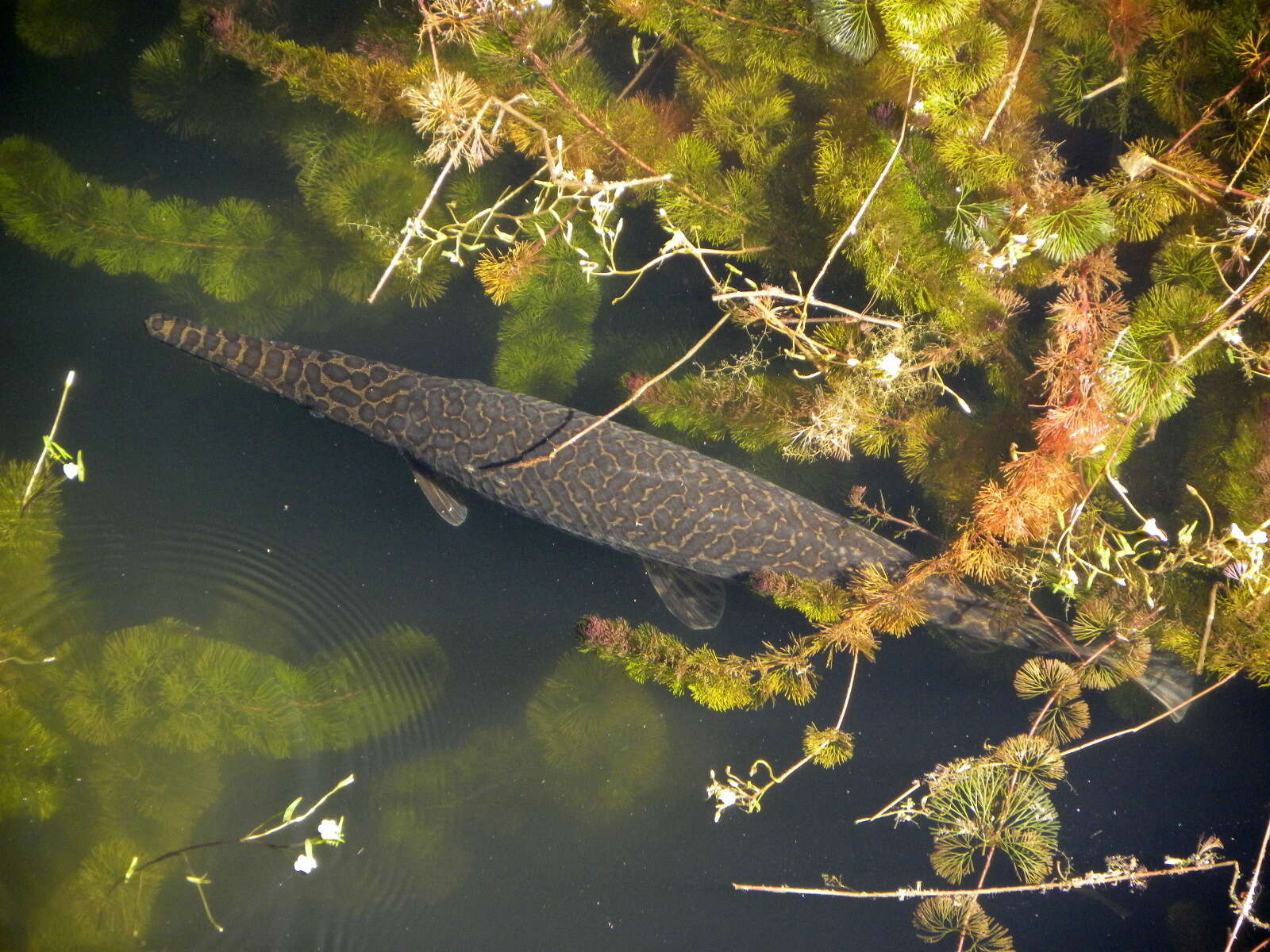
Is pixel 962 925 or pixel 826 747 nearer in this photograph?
pixel 826 747

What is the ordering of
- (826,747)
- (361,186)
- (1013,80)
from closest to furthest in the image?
(1013,80) < (826,747) < (361,186)

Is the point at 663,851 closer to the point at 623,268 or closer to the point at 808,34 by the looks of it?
the point at 623,268

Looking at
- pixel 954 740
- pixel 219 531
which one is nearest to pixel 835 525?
pixel 954 740

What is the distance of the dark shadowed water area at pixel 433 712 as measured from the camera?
6.17 metres

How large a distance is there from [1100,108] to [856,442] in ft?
9.19

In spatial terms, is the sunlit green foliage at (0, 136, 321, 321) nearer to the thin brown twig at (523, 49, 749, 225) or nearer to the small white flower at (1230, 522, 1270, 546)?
the thin brown twig at (523, 49, 749, 225)

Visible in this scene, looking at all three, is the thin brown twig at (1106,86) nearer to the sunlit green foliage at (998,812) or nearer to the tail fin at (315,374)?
the sunlit green foliage at (998,812)

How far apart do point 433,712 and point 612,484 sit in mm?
2749

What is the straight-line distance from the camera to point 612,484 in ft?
18.3

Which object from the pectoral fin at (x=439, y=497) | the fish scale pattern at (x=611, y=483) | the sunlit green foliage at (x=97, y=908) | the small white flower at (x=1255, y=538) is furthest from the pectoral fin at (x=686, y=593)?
the sunlit green foliage at (x=97, y=908)

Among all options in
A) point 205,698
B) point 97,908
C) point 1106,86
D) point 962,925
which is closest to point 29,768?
point 97,908

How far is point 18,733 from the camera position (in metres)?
6.05

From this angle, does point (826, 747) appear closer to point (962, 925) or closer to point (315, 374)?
point (962, 925)

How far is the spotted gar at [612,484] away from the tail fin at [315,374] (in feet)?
0.04
